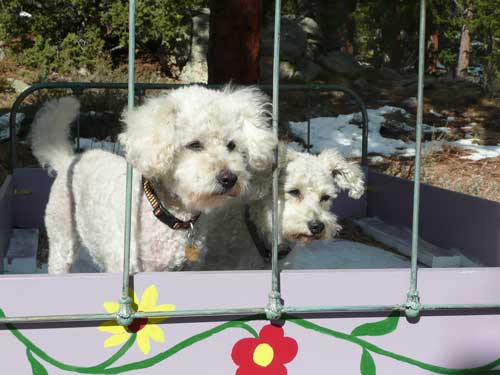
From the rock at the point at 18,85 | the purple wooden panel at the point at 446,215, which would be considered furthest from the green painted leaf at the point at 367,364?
the rock at the point at 18,85

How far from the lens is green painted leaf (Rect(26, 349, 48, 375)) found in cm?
188

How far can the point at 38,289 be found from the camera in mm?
1850

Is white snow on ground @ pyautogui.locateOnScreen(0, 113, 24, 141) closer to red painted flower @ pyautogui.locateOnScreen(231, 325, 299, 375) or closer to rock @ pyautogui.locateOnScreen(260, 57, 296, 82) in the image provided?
rock @ pyautogui.locateOnScreen(260, 57, 296, 82)

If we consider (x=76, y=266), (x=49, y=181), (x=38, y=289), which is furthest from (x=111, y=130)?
(x=38, y=289)

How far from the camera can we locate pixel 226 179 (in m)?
2.36

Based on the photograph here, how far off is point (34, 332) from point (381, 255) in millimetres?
2681

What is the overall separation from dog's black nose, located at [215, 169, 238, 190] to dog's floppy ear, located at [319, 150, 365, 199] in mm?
813

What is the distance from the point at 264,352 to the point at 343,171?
4.46ft

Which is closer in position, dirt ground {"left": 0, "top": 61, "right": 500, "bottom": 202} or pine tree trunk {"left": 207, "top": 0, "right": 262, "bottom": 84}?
pine tree trunk {"left": 207, "top": 0, "right": 262, "bottom": 84}

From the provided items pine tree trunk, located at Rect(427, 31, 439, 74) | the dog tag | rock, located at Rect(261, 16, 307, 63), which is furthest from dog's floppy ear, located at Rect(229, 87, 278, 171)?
pine tree trunk, located at Rect(427, 31, 439, 74)

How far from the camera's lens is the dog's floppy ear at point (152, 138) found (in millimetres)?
2320

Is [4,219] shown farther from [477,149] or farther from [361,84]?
[361,84]

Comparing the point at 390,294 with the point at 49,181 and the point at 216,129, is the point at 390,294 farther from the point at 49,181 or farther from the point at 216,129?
the point at 49,181

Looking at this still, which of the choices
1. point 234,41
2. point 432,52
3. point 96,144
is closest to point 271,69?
point 96,144
